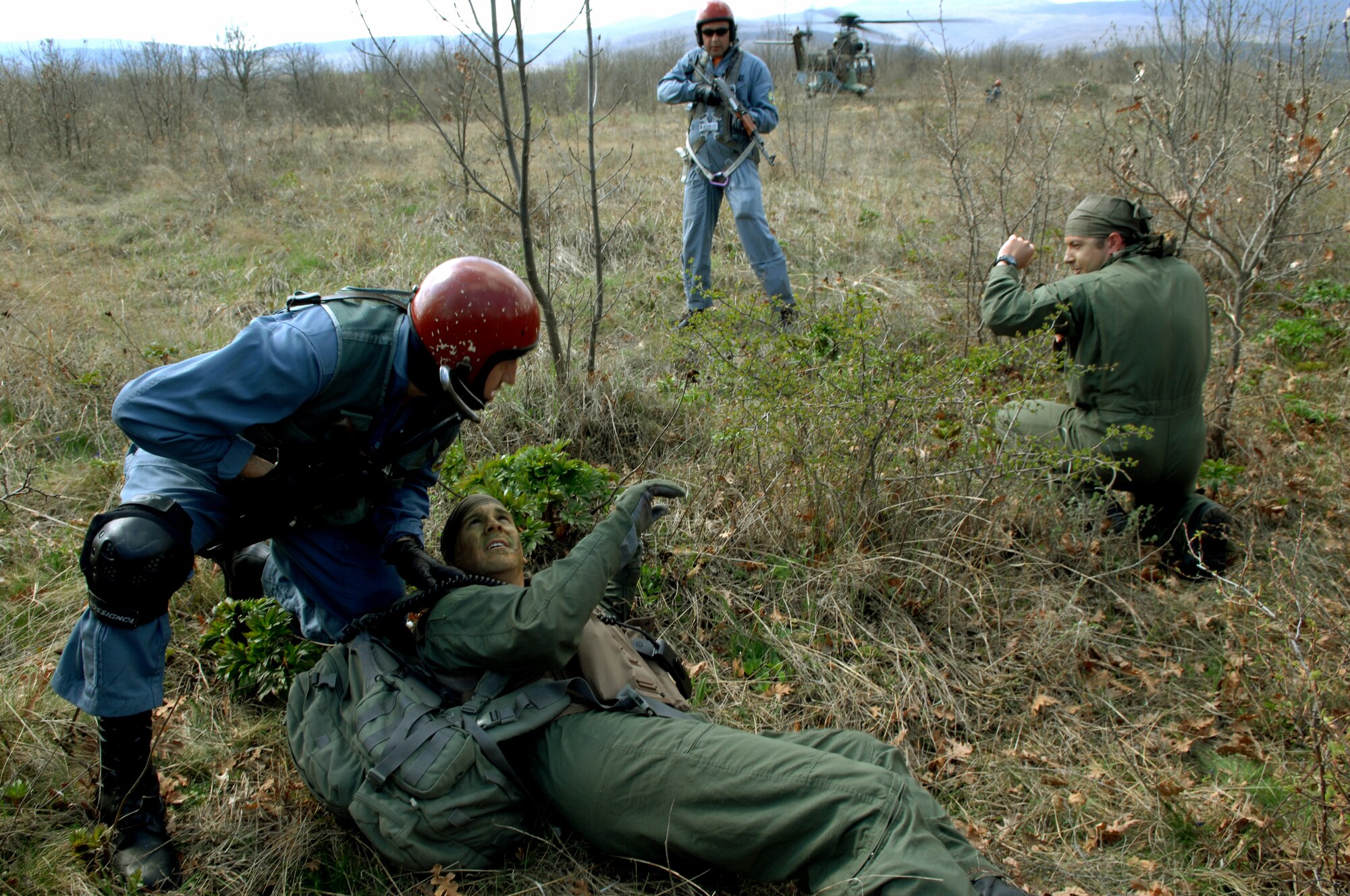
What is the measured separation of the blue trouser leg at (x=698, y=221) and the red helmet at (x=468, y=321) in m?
3.82

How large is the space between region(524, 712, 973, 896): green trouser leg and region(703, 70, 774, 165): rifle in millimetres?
4893

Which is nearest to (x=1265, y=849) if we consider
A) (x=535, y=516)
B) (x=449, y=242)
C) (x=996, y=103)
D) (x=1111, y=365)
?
(x=1111, y=365)

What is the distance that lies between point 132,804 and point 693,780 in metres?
1.55

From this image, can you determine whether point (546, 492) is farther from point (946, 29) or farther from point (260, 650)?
A: point (946, 29)

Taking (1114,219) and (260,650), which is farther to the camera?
(1114,219)

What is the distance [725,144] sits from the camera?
628 centimetres

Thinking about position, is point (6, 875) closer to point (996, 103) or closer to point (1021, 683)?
point (1021, 683)

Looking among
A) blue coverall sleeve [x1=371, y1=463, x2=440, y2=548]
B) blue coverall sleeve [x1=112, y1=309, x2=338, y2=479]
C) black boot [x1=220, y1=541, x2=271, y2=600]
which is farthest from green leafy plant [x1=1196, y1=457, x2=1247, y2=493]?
black boot [x1=220, y1=541, x2=271, y2=600]

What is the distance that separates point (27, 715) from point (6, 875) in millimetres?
723

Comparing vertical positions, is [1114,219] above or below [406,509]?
above

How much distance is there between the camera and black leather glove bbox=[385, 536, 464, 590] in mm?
2580

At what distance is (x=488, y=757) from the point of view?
7.52ft

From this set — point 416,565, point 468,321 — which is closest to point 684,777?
point 416,565

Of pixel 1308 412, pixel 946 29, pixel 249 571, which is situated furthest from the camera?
pixel 946 29
